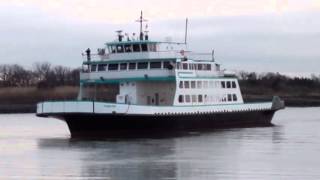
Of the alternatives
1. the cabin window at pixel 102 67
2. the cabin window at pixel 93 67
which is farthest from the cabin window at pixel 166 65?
the cabin window at pixel 93 67

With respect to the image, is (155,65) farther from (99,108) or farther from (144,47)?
(99,108)

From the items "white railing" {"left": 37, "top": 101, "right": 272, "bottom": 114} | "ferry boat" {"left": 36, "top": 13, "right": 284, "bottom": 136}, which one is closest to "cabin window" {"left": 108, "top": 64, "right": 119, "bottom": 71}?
"ferry boat" {"left": 36, "top": 13, "right": 284, "bottom": 136}

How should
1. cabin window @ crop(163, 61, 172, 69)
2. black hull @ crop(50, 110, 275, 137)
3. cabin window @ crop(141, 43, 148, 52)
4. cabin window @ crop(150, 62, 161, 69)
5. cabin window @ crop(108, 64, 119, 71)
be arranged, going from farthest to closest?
cabin window @ crop(108, 64, 119, 71)
cabin window @ crop(141, 43, 148, 52)
cabin window @ crop(150, 62, 161, 69)
cabin window @ crop(163, 61, 172, 69)
black hull @ crop(50, 110, 275, 137)

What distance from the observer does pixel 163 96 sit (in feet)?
145

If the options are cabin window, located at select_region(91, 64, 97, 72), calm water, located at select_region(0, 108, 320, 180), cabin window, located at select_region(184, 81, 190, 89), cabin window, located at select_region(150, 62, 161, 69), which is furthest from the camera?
cabin window, located at select_region(91, 64, 97, 72)

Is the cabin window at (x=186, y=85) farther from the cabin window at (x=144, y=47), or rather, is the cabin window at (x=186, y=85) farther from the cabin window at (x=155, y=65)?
the cabin window at (x=144, y=47)

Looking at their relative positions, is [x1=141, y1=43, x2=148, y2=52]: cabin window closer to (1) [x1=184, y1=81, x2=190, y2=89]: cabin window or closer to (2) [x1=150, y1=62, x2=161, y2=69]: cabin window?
(2) [x1=150, y1=62, x2=161, y2=69]: cabin window

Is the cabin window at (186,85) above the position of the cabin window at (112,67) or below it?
below

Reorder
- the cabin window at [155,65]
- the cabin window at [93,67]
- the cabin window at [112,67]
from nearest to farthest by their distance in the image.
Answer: the cabin window at [155,65], the cabin window at [112,67], the cabin window at [93,67]

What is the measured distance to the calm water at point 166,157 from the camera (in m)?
21.5

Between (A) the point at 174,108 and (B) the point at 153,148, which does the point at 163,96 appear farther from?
(B) the point at 153,148

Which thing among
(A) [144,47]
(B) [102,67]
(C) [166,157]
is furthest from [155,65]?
(C) [166,157]

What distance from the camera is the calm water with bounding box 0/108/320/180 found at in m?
21.5

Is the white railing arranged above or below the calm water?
above
